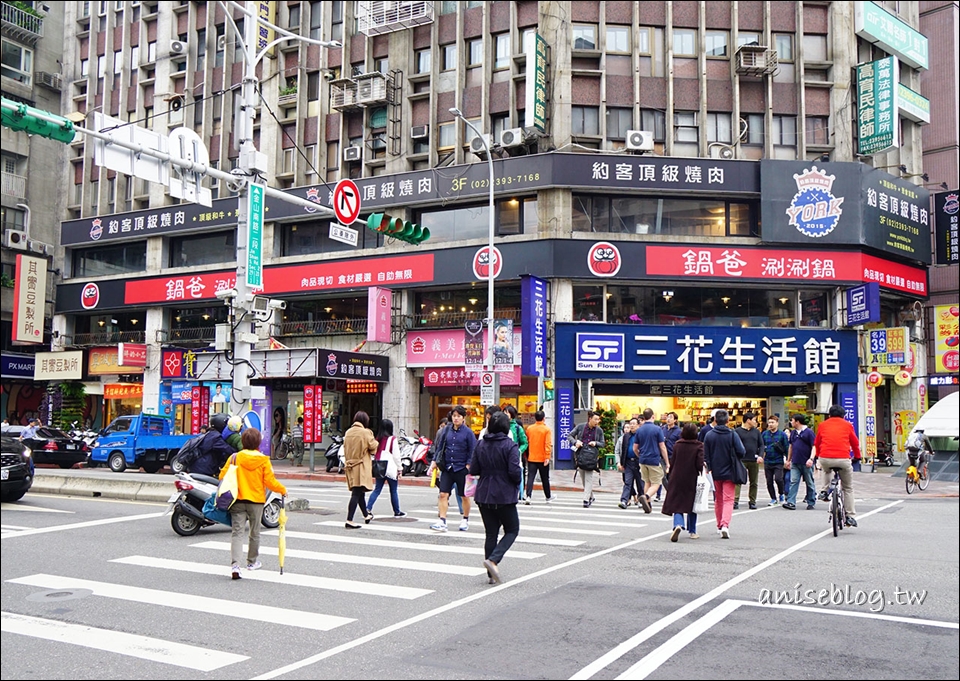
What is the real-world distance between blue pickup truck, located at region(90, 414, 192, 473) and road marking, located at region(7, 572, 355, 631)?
18.7 metres

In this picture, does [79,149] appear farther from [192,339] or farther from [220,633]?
[220,633]

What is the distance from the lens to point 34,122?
11.6 meters

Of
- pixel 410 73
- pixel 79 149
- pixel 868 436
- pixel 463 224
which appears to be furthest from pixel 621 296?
pixel 79 149

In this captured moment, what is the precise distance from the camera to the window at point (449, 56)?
35156mm

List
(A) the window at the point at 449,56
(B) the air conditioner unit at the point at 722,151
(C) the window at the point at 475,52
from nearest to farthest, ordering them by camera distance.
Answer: (B) the air conditioner unit at the point at 722,151 → (C) the window at the point at 475,52 → (A) the window at the point at 449,56

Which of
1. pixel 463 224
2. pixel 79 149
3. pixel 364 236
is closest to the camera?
pixel 463 224

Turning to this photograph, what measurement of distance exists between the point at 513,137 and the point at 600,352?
8991 mm

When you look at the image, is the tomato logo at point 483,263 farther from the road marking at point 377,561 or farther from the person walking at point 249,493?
the person walking at point 249,493

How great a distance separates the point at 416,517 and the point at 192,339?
28.8 meters

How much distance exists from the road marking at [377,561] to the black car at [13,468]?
592 cm

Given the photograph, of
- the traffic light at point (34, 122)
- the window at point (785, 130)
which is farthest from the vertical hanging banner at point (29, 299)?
the window at point (785, 130)

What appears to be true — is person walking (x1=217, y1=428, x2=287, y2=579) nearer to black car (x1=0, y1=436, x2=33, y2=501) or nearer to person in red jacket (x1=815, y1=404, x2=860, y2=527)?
black car (x1=0, y1=436, x2=33, y2=501)

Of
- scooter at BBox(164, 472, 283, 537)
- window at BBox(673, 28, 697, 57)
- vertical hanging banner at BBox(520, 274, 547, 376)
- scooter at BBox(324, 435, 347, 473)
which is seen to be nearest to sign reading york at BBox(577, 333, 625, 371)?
vertical hanging banner at BBox(520, 274, 547, 376)

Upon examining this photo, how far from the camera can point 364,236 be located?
1428 inches
